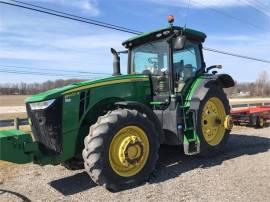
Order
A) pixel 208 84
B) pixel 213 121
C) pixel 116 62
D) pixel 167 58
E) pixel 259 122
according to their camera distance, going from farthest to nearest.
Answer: pixel 259 122
pixel 116 62
pixel 213 121
pixel 208 84
pixel 167 58

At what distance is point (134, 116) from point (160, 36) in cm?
198

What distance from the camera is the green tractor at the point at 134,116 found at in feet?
17.0

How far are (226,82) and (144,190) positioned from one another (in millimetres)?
3554

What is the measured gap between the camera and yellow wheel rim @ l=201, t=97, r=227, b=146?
7047mm

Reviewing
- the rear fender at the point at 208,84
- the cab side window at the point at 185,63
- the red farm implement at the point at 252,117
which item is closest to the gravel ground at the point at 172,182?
the rear fender at the point at 208,84

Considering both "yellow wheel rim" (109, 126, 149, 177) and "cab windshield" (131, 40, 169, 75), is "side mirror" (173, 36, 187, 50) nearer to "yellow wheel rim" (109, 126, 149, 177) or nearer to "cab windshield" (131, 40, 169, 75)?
"cab windshield" (131, 40, 169, 75)

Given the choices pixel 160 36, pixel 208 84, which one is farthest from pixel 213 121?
pixel 160 36

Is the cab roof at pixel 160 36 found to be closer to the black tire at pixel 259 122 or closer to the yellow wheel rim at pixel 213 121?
the yellow wheel rim at pixel 213 121

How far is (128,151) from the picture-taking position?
A: 18.0 feet

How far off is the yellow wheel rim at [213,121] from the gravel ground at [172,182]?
1.39 feet

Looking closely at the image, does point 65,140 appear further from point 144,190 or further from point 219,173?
point 219,173

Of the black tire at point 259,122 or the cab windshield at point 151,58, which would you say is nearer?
the cab windshield at point 151,58

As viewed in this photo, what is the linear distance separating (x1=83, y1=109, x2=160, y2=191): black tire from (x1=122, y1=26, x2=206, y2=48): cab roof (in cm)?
187

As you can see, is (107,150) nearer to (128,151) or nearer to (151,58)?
(128,151)
